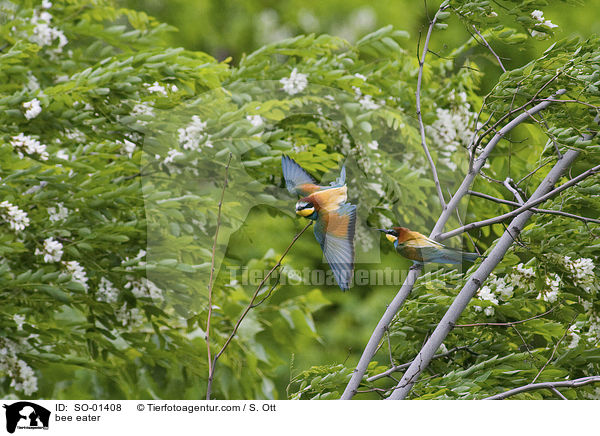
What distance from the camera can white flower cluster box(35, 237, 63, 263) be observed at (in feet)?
3.83

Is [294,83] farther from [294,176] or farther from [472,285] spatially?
[472,285]

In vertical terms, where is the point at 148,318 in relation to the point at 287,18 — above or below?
below

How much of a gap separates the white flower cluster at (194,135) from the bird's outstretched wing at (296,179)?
212 millimetres

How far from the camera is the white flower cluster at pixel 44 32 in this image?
156 cm

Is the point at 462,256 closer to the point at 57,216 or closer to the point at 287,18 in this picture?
the point at 57,216

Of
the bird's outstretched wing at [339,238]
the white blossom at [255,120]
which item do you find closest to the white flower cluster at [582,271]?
the bird's outstretched wing at [339,238]

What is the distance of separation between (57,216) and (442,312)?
0.82 meters

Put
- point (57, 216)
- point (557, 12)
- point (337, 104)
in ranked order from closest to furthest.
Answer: point (557, 12), point (337, 104), point (57, 216)

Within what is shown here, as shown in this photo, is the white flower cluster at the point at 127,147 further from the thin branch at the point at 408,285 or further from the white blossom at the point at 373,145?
the thin branch at the point at 408,285

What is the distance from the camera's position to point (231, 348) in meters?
1.15

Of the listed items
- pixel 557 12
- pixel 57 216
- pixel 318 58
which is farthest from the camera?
pixel 318 58
